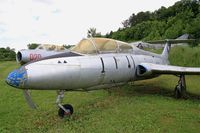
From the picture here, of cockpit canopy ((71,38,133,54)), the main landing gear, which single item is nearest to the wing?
cockpit canopy ((71,38,133,54))

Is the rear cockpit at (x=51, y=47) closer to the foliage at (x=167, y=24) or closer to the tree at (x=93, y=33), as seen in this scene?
the foliage at (x=167, y=24)

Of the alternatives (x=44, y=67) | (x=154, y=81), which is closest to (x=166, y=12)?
(x=154, y=81)

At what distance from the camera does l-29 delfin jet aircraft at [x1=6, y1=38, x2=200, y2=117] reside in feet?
21.4

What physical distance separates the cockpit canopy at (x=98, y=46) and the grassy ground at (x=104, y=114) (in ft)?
6.02

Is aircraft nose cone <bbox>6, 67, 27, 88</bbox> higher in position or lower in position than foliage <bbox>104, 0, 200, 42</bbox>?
lower

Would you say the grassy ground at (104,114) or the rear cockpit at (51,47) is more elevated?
the rear cockpit at (51,47)

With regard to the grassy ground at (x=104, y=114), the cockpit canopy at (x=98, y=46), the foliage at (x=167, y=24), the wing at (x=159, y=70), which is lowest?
the grassy ground at (x=104, y=114)

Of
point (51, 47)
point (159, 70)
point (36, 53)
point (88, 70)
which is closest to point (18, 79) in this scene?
point (88, 70)

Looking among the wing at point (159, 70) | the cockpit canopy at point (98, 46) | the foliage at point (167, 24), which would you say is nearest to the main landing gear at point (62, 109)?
the cockpit canopy at point (98, 46)

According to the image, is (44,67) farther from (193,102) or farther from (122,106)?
(193,102)

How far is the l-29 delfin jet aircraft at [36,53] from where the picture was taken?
55.4 feet

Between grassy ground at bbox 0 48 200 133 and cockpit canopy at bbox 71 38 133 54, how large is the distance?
1.83 metres

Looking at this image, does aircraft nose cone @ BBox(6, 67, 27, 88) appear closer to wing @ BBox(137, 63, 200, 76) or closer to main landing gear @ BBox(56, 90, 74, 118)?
main landing gear @ BBox(56, 90, 74, 118)

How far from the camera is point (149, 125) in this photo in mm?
6574
